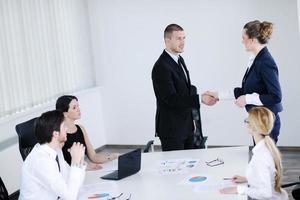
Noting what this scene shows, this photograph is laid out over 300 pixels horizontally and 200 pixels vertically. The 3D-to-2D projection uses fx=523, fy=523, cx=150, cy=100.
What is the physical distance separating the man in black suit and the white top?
1.40 meters

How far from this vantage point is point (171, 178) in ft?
11.5

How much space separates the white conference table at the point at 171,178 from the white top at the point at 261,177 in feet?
0.26

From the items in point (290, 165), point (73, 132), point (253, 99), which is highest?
point (253, 99)

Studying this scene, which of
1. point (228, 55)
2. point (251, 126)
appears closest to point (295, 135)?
point (228, 55)

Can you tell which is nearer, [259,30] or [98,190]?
[98,190]

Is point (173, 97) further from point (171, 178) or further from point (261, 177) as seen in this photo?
point (261, 177)

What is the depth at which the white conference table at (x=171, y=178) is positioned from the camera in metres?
3.18

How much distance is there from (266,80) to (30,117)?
306cm

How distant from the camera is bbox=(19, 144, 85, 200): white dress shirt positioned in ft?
10.4

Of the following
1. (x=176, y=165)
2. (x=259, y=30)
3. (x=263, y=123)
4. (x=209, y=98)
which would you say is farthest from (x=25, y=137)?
(x=259, y=30)

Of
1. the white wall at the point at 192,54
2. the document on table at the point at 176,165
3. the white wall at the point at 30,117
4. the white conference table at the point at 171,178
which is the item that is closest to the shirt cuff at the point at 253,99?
the white conference table at the point at 171,178

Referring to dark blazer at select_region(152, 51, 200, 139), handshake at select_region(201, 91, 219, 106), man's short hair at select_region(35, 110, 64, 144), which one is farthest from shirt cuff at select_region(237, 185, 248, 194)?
handshake at select_region(201, 91, 219, 106)

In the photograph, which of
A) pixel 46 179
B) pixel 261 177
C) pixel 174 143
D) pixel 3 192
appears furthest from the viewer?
pixel 174 143

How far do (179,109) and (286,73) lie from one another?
2431mm
